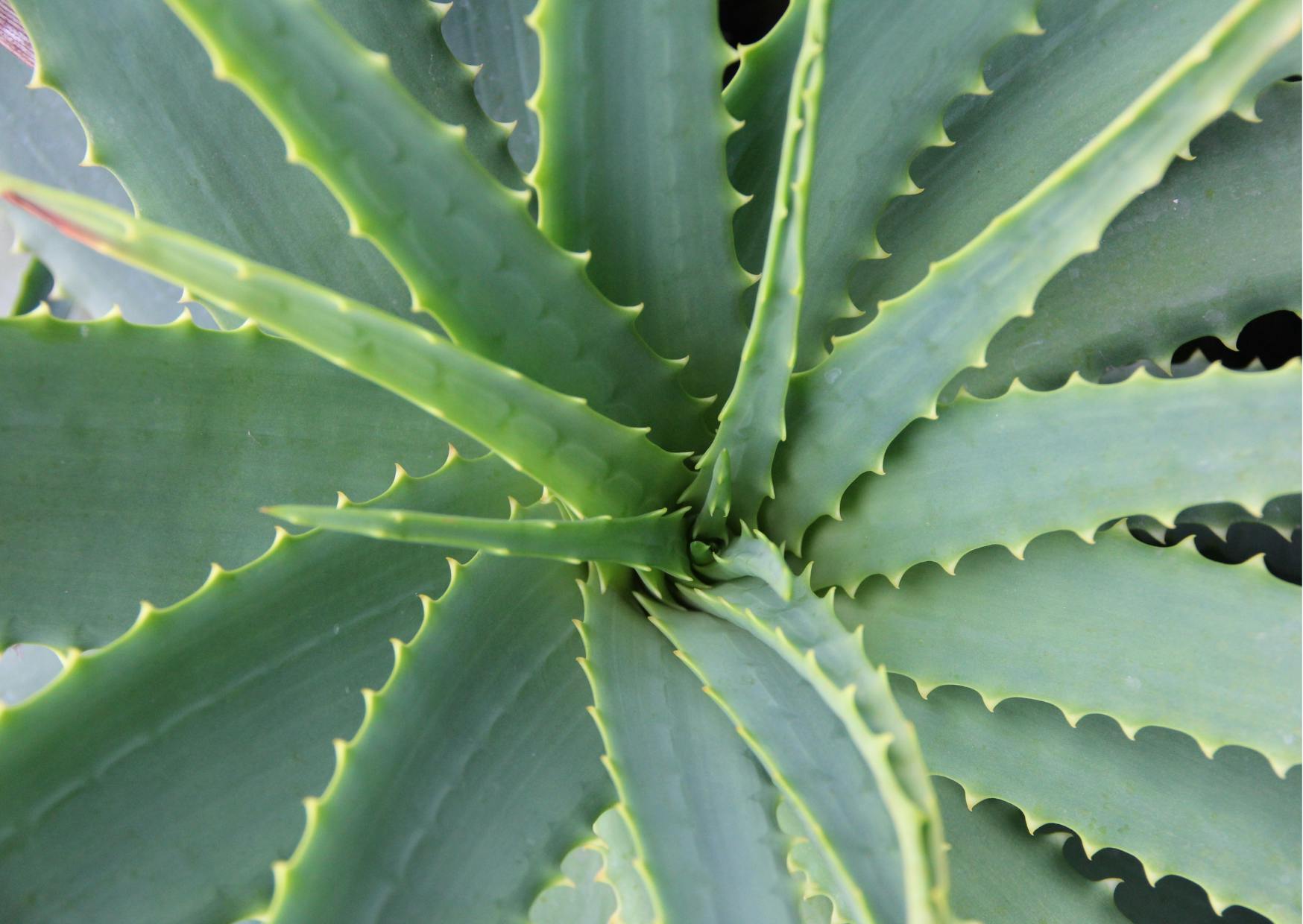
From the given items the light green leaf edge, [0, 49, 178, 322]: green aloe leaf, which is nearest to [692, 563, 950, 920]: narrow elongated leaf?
the light green leaf edge

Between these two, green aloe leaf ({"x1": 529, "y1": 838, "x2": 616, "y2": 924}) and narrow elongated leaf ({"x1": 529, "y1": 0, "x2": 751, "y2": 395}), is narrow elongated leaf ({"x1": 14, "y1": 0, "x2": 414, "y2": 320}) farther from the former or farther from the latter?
green aloe leaf ({"x1": 529, "y1": 838, "x2": 616, "y2": 924})

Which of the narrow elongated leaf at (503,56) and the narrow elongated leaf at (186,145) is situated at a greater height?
the narrow elongated leaf at (503,56)

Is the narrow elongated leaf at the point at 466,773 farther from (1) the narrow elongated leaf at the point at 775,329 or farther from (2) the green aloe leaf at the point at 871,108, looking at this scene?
(2) the green aloe leaf at the point at 871,108

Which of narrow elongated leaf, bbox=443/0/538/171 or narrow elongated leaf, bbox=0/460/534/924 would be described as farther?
narrow elongated leaf, bbox=443/0/538/171

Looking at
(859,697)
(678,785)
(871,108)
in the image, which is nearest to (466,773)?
(678,785)

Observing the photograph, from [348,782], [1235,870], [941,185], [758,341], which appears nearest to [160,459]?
[348,782]

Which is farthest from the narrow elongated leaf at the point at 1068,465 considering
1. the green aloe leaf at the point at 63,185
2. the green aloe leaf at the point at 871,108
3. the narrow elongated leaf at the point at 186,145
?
the green aloe leaf at the point at 63,185

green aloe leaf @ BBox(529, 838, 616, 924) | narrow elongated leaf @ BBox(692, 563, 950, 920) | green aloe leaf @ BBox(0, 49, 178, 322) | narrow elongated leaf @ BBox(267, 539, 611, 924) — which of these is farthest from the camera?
green aloe leaf @ BBox(0, 49, 178, 322)

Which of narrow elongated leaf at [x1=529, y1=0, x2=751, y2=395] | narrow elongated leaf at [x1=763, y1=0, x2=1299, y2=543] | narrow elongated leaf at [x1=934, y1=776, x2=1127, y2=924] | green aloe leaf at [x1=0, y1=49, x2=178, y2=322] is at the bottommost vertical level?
narrow elongated leaf at [x1=934, y1=776, x2=1127, y2=924]
